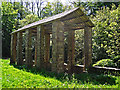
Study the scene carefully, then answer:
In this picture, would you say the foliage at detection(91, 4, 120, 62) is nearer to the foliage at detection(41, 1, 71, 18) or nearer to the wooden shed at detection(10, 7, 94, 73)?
the wooden shed at detection(10, 7, 94, 73)

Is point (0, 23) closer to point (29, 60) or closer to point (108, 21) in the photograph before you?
point (29, 60)

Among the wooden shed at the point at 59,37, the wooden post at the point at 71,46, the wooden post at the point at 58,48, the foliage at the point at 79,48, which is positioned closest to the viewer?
the wooden post at the point at 58,48

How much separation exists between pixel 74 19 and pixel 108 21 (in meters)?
4.13

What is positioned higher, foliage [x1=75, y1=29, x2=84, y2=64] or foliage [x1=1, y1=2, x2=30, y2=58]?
foliage [x1=1, y1=2, x2=30, y2=58]

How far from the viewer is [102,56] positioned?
40.4ft

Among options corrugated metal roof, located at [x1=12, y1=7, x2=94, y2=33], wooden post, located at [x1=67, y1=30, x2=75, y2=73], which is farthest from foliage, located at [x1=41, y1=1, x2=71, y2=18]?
corrugated metal roof, located at [x1=12, y1=7, x2=94, y2=33]

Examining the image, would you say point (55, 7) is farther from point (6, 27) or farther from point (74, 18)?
point (74, 18)

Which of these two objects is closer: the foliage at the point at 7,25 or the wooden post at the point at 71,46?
the wooden post at the point at 71,46

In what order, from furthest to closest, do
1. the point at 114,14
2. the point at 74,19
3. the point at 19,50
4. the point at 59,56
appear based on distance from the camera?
the point at 19,50 < the point at 114,14 < the point at 74,19 < the point at 59,56

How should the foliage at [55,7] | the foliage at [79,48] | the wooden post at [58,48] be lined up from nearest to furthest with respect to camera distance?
the wooden post at [58,48] → the foliage at [79,48] → the foliage at [55,7]

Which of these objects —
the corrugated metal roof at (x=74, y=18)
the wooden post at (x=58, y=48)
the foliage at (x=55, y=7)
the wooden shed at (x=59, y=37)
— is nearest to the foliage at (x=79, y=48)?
the wooden shed at (x=59, y=37)

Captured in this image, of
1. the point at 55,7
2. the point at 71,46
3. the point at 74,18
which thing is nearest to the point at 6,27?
the point at 55,7

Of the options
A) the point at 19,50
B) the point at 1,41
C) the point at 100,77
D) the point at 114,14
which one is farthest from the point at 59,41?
the point at 1,41

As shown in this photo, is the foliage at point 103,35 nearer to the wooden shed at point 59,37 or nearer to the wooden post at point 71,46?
the wooden shed at point 59,37
